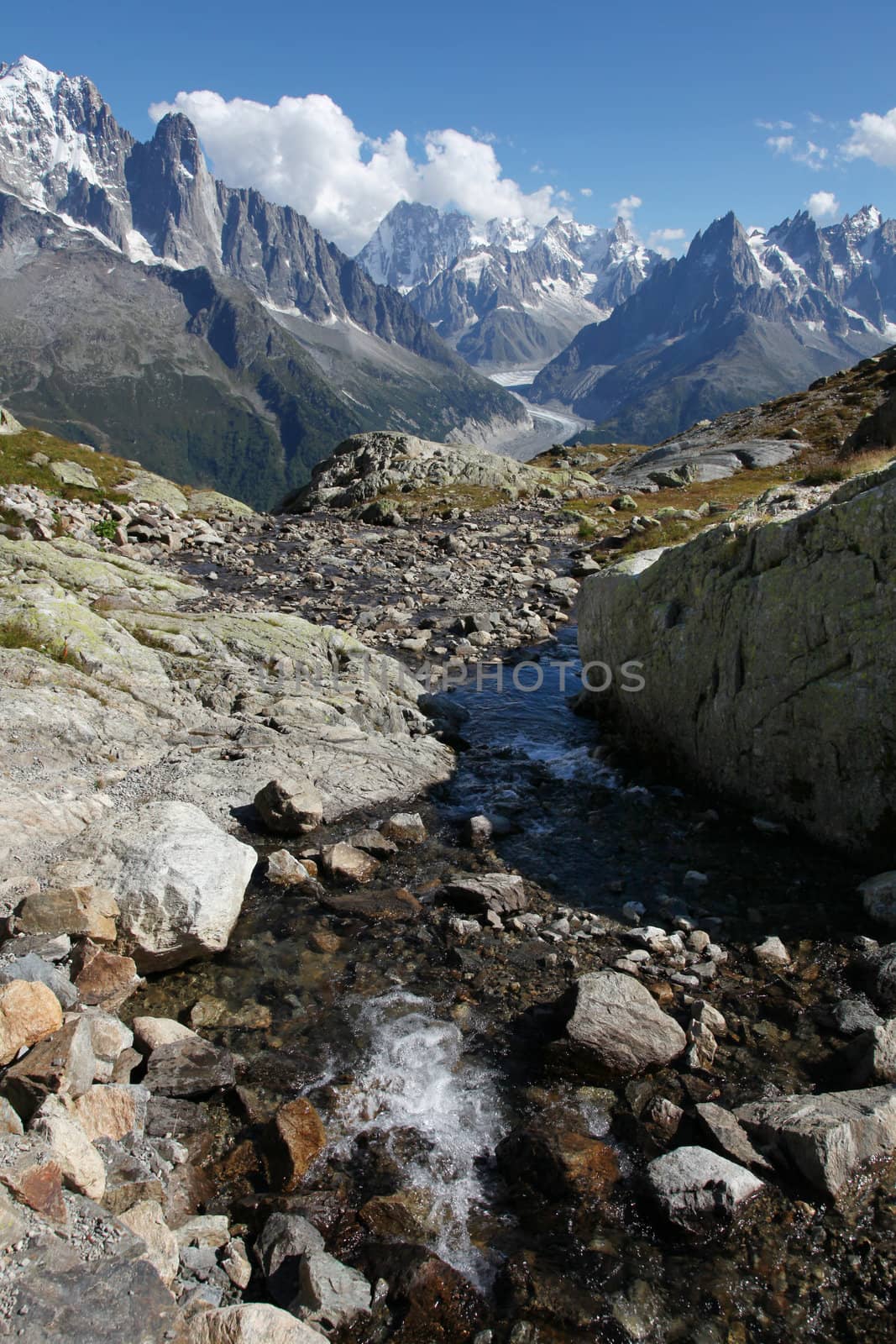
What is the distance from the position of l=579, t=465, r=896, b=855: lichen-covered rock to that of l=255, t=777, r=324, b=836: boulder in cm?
940

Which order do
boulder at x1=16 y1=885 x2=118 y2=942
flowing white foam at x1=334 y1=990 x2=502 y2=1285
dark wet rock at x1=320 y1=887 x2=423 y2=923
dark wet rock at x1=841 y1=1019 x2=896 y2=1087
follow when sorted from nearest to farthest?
1. flowing white foam at x1=334 y1=990 x2=502 y2=1285
2. dark wet rock at x1=841 y1=1019 x2=896 y2=1087
3. boulder at x1=16 y1=885 x2=118 y2=942
4. dark wet rock at x1=320 y1=887 x2=423 y2=923

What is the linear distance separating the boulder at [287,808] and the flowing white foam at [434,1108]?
18.0 ft

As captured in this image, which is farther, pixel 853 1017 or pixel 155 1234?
pixel 853 1017

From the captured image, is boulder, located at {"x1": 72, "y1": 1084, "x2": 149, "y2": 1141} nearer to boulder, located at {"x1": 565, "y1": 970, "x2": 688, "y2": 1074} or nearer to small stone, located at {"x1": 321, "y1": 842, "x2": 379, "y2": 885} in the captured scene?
boulder, located at {"x1": 565, "y1": 970, "x2": 688, "y2": 1074}

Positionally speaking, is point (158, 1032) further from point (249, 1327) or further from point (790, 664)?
Answer: point (790, 664)

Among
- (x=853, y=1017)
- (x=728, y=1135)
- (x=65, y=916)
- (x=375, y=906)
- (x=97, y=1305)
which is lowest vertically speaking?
(x=728, y=1135)

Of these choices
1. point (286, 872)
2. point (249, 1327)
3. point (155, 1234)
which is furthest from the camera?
point (286, 872)

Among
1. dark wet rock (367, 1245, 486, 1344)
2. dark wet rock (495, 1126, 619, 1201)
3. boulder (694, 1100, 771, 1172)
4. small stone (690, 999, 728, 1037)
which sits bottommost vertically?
dark wet rock (367, 1245, 486, 1344)

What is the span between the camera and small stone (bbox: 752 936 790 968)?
1197 cm

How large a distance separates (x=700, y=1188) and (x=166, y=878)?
29.1 ft

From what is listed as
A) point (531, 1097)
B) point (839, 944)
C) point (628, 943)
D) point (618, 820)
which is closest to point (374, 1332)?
point (531, 1097)

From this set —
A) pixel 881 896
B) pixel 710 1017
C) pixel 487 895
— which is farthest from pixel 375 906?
pixel 881 896

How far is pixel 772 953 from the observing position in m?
12.1

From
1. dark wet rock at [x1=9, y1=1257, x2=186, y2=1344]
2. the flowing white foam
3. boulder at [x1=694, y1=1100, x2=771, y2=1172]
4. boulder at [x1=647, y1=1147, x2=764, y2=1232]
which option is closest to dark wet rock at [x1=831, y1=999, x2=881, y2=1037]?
boulder at [x1=694, y1=1100, x2=771, y2=1172]
